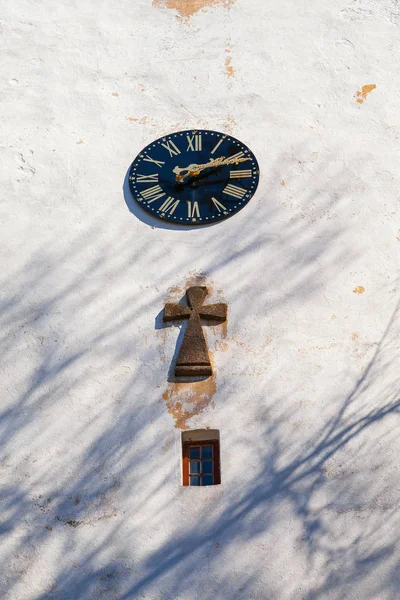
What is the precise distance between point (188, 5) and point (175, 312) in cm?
386

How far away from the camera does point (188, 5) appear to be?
10062 mm

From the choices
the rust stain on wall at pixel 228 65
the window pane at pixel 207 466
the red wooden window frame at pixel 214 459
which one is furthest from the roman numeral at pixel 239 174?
the window pane at pixel 207 466

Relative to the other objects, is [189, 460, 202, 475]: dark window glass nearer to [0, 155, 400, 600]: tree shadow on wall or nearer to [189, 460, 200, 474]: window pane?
[189, 460, 200, 474]: window pane

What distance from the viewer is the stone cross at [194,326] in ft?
24.6

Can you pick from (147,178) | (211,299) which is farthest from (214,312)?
(147,178)

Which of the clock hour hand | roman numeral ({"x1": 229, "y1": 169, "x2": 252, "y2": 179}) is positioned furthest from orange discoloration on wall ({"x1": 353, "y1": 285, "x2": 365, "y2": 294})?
the clock hour hand

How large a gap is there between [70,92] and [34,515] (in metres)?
4.21

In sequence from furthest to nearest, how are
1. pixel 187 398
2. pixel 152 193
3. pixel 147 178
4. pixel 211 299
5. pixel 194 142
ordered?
pixel 194 142
pixel 147 178
pixel 152 193
pixel 211 299
pixel 187 398

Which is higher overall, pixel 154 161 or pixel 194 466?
pixel 154 161

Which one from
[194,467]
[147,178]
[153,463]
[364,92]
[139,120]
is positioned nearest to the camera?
[153,463]

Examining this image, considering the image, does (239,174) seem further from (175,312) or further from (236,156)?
(175,312)

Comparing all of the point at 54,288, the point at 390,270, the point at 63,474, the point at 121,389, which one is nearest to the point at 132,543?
the point at 63,474

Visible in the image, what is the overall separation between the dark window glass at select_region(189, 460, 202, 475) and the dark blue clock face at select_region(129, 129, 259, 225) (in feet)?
6.92

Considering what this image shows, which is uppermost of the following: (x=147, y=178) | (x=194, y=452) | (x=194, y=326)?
(x=147, y=178)
